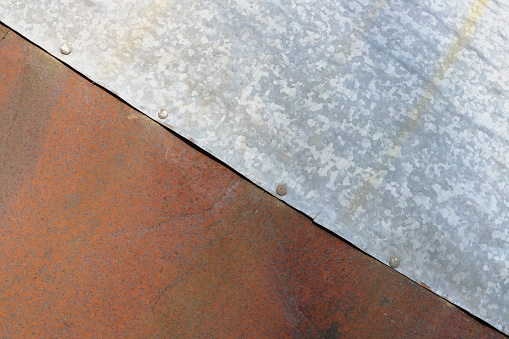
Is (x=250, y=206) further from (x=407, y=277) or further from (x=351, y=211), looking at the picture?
(x=407, y=277)

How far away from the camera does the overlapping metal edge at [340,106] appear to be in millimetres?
1570

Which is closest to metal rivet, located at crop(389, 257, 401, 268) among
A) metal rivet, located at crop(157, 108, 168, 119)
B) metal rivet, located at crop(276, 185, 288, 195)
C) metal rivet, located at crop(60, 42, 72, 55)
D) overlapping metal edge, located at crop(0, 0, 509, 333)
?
overlapping metal edge, located at crop(0, 0, 509, 333)

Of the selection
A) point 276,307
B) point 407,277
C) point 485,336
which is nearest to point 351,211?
point 407,277

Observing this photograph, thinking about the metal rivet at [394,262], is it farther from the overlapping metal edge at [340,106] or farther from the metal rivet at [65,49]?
the metal rivet at [65,49]

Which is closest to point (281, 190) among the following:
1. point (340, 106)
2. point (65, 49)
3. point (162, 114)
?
point (340, 106)

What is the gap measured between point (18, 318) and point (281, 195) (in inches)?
36.6

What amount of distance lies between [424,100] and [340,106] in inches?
12.5

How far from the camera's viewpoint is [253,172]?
5.14ft

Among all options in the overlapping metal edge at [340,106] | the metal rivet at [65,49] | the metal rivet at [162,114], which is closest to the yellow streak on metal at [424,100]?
the overlapping metal edge at [340,106]

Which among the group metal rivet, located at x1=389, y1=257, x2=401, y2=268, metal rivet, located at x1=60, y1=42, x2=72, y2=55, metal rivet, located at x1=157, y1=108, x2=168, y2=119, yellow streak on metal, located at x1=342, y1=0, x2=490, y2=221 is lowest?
metal rivet, located at x1=389, y1=257, x2=401, y2=268

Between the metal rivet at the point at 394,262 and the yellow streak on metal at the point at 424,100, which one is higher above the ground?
the yellow streak on metal at the point at 424,100

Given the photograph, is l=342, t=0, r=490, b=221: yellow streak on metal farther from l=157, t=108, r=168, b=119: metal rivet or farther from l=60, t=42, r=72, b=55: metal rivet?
l=60, t=42, r=72, b=55: metal rivet

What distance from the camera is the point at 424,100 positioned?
1.67 m

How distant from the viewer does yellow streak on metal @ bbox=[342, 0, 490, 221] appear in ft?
5.19
